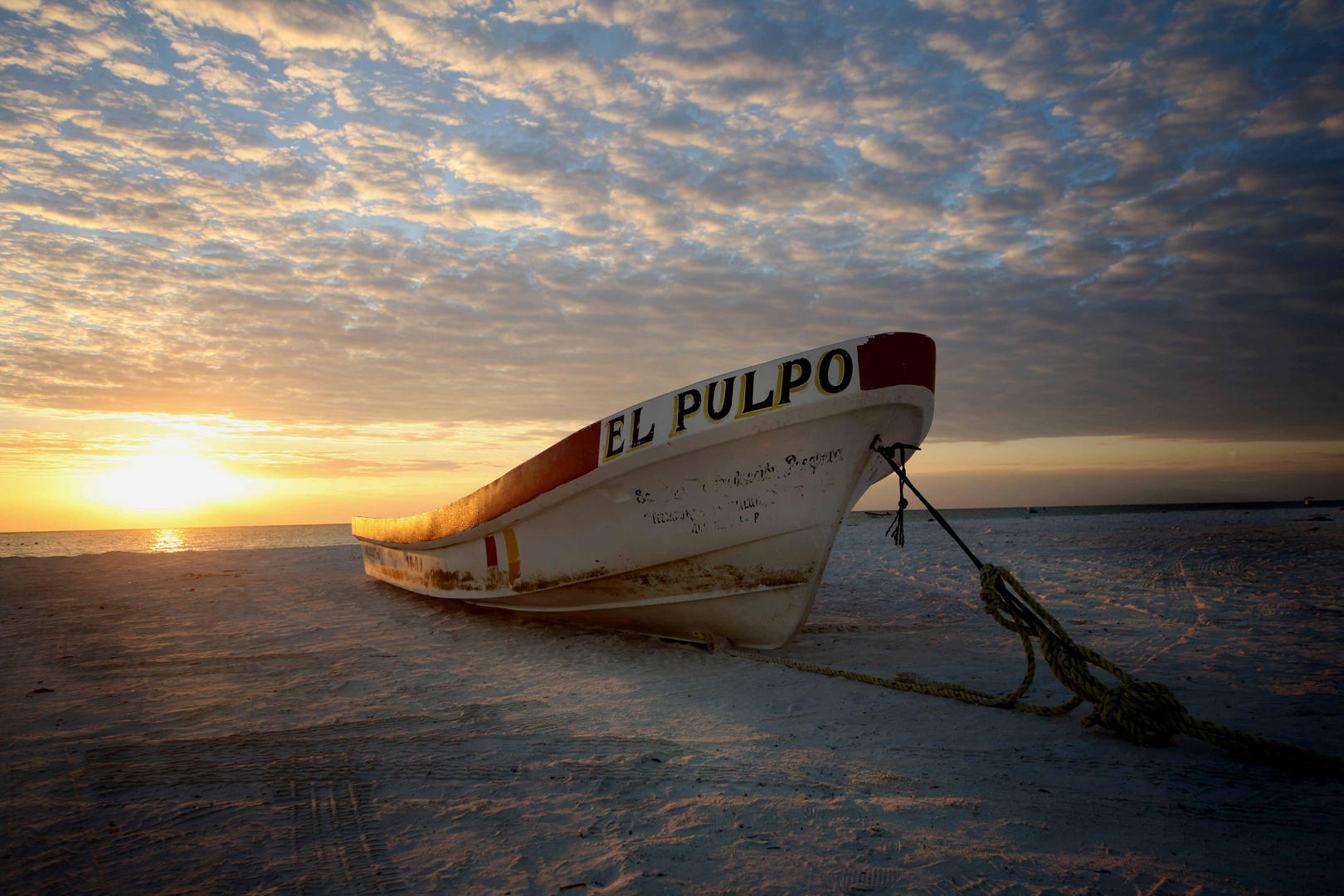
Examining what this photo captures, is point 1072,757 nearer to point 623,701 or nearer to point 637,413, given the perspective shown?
point 623,701

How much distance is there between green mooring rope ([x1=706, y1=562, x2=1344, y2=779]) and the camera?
2475mm

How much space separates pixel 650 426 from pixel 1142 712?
3075 mm

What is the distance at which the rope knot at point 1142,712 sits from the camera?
2.71m

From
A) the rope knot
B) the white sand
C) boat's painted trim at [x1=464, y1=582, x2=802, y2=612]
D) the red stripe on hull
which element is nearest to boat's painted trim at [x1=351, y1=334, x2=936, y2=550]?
the red stripe on hull

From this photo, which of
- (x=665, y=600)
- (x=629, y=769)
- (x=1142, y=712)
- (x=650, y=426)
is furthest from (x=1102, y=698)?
(x=650, y=426)

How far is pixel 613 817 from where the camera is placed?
2.16m

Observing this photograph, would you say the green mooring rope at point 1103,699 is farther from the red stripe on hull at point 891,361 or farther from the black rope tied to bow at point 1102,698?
the red stripe on hull at point 891,361

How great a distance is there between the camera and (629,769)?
2.55 meters

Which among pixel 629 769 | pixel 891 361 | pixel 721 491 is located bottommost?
pixel 629 769

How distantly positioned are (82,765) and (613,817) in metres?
2.28

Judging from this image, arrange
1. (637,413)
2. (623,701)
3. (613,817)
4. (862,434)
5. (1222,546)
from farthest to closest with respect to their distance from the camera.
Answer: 1. (1222,546)
2. (637,413)
3. (862,434)
4. (623,701)
5. (613,817)

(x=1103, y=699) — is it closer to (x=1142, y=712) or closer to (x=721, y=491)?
(x=1142, y=712)

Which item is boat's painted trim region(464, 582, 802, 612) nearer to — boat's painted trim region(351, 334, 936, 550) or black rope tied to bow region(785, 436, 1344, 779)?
boat's painted trim region(351, 334, 936, 550)

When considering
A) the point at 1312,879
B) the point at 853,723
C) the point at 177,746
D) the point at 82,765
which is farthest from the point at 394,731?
the point at 1312,879
